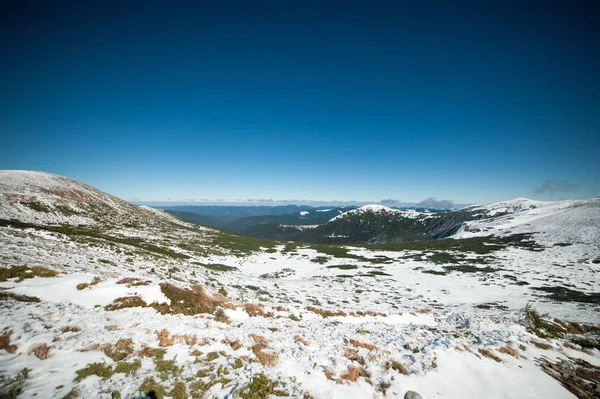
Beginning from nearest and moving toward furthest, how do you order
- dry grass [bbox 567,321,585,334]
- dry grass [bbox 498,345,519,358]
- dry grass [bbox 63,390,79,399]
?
1. dry grass [bbox 63,390,79,399]
2. dry grass [bbox 498,345,519,358]
3. dry grass [bbox 567,321,585,334]

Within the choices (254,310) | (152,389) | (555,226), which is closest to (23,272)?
(254,310)

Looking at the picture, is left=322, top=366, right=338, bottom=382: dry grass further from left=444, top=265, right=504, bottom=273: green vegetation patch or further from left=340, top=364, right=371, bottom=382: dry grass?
left=444, top=265, right=504, bottom=273: green vegetation patch

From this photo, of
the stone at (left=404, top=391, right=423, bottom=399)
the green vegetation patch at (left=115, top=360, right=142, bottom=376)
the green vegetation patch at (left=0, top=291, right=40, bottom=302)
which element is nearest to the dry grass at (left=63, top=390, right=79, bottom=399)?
the green vegetation patch at (left=115, top=360, right=142, bottom=376)

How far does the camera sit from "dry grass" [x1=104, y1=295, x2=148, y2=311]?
1425cm

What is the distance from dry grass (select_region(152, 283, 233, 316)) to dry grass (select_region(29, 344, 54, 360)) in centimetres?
629

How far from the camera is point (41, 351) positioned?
8594 millimetres

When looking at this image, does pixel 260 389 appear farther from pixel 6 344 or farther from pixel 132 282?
pixel 132 282

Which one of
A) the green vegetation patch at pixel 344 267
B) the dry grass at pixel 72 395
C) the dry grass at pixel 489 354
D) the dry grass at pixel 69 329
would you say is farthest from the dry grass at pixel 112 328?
the green vegetation patch at pixel 344 267

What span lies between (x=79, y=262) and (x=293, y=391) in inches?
1035

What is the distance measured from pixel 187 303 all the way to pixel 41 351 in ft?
27.9

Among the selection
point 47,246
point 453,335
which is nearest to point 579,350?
point 453,335

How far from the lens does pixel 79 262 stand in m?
23.2

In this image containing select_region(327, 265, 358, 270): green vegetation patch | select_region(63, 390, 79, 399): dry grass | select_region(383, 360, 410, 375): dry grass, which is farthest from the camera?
select_region(327, 265, 358, 270): green vegetation patch

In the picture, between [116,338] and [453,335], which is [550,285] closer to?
[453,335]
